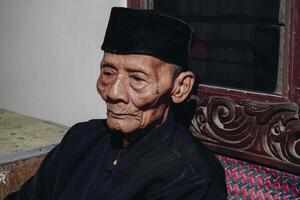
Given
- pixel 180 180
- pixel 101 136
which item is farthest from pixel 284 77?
pixel 101 136

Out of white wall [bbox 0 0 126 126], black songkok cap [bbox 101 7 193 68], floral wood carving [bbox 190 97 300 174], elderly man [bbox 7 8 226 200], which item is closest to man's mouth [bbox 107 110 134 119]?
elderly man [bbox 7 8 226 200]

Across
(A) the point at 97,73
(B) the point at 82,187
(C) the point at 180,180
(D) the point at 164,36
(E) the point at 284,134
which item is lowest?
(B) the point at 82,187

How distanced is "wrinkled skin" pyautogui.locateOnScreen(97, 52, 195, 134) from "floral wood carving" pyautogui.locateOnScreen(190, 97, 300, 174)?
42 centimetres

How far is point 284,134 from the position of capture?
1.88 m

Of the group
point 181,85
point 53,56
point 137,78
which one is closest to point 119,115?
point 137,78

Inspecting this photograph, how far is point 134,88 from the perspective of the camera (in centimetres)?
174

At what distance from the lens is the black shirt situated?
175cm

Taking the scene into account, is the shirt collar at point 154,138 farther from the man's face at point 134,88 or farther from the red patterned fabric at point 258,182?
the red patterned fabric at point 258,182

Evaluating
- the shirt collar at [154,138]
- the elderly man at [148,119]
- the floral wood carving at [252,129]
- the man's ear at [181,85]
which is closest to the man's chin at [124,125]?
the elderly man at [148,119]

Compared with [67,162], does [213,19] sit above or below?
above

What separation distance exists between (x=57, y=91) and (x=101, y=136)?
3.84ft

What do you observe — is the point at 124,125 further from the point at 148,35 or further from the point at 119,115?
the point at 148,35

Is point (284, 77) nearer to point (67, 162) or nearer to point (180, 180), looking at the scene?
point (180, 180)

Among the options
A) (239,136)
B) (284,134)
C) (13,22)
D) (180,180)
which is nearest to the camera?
(180,180)
